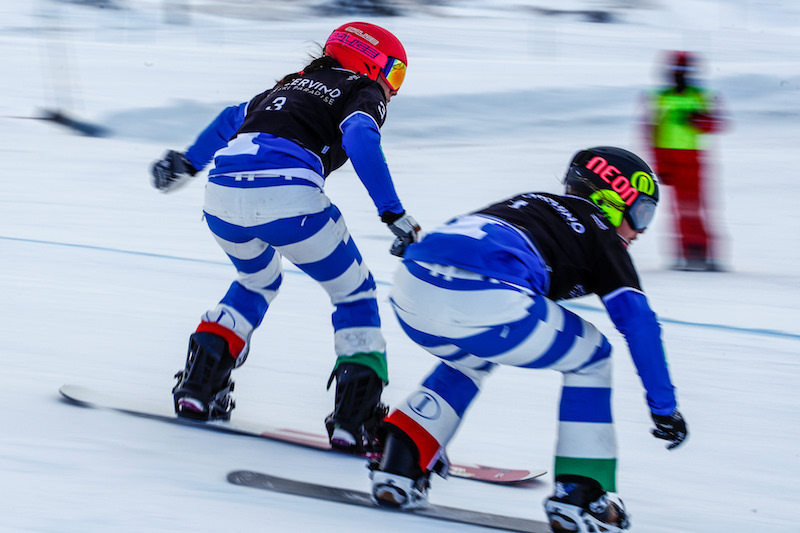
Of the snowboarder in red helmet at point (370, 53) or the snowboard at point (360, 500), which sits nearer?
the snowboard at point (360, 500)

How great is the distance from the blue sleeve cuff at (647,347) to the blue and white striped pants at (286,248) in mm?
1049

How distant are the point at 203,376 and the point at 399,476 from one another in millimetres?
987

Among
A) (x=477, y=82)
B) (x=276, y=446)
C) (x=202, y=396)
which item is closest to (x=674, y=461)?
(x=276, y=446)

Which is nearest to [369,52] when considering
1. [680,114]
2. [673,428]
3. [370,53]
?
[370,53]

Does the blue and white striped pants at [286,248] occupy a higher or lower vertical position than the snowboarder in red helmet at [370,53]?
lower

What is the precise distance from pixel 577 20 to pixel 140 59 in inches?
814

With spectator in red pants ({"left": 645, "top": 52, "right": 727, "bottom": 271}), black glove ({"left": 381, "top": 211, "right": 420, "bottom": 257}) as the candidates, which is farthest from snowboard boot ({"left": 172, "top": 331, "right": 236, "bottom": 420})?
spectator in red pants ({"left": 645, "top": 52, "right": 727, "bottom": 271})

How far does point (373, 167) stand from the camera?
2811 mm

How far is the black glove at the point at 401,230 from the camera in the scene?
280 centimetres

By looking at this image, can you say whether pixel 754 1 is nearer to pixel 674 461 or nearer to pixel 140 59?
pixel 140 59

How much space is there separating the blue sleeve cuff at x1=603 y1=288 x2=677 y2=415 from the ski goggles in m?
0.39

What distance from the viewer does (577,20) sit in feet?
109

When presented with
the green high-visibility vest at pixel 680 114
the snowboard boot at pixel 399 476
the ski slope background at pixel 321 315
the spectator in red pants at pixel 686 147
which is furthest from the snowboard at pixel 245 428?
the green high-visibility vest at pixel 680 114

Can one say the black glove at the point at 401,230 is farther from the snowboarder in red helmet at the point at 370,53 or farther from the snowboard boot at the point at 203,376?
the snowboard boot at the point at 203,376
